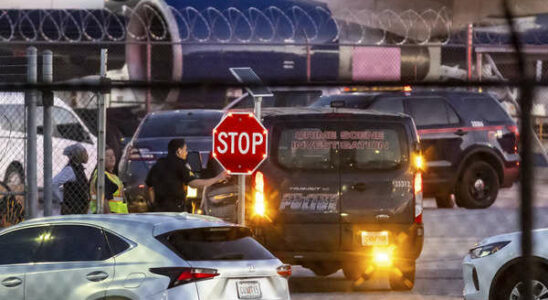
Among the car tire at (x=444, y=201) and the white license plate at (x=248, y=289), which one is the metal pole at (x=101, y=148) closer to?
the white license plate at (x=248, y=289)

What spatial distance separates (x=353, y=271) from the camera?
12.2 meters

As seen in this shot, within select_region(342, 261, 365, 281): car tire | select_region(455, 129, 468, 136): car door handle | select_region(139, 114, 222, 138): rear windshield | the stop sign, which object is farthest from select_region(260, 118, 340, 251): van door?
select_region(455, 129, 468, 136): car door handle

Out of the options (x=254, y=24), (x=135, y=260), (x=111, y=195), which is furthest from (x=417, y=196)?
(x=254, y=24)

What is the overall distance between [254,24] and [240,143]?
34.8 ft

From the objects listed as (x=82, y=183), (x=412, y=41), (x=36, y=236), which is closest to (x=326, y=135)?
(x=82, y=183)

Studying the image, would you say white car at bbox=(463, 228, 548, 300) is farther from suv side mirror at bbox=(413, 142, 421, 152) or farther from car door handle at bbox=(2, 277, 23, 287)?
car door handle at bbox=(2, 277, 23, 287)

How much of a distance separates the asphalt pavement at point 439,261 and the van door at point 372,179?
0.56 metres

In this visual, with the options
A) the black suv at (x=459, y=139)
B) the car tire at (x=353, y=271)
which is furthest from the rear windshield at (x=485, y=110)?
the car tire at (x=353, y=271)

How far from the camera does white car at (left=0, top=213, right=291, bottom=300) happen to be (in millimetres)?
7938

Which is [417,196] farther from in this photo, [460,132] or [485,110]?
[485,110]

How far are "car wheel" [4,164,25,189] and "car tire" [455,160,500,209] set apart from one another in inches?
268

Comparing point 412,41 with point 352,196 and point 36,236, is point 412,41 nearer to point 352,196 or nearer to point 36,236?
point 352,196

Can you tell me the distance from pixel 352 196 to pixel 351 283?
3.57ft

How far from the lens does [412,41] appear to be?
2512cm
